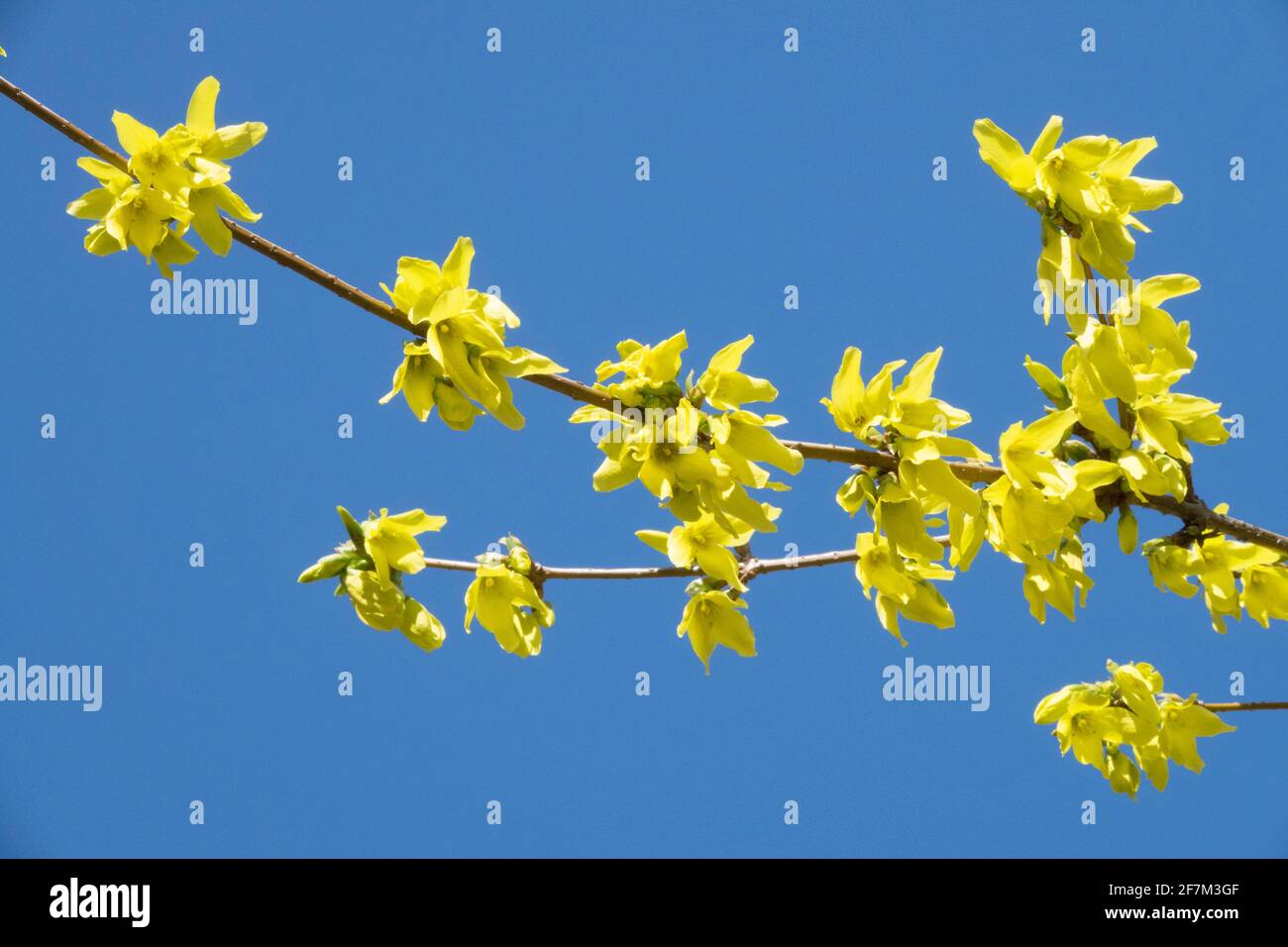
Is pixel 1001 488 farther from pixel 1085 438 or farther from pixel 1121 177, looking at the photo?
pixel 1121 177

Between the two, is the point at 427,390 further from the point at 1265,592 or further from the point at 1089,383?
the point at 1265,592

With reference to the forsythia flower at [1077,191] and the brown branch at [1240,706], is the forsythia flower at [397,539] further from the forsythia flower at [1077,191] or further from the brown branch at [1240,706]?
the brown branch at [1240,706]

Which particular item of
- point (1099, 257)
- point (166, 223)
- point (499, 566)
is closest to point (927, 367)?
point (1099, 257)

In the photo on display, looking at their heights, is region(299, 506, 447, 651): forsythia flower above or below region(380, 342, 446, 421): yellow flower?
below

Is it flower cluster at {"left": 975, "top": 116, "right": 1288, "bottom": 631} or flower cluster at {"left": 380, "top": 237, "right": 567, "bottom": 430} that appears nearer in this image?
flower cluster at {"left": 380, "top": 237, "right": 567, "bottom": 430}

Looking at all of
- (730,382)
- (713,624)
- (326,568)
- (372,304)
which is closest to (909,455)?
(730,382)

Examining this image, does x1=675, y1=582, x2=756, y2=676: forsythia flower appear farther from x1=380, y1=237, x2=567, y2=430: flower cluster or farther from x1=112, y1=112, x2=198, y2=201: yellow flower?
x1=112, y1=112, x2=198, y2=201: yellow flower

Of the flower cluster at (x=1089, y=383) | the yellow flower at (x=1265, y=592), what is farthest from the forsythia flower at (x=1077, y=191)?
the yellow flower at (x=1265, y=592)

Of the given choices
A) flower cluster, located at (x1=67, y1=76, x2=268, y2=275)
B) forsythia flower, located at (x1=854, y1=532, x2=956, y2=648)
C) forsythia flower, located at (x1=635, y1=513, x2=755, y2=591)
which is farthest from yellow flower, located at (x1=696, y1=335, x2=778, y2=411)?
→ flower cluster, located at (x1=67, y1=76, x2=268, y2=275)
